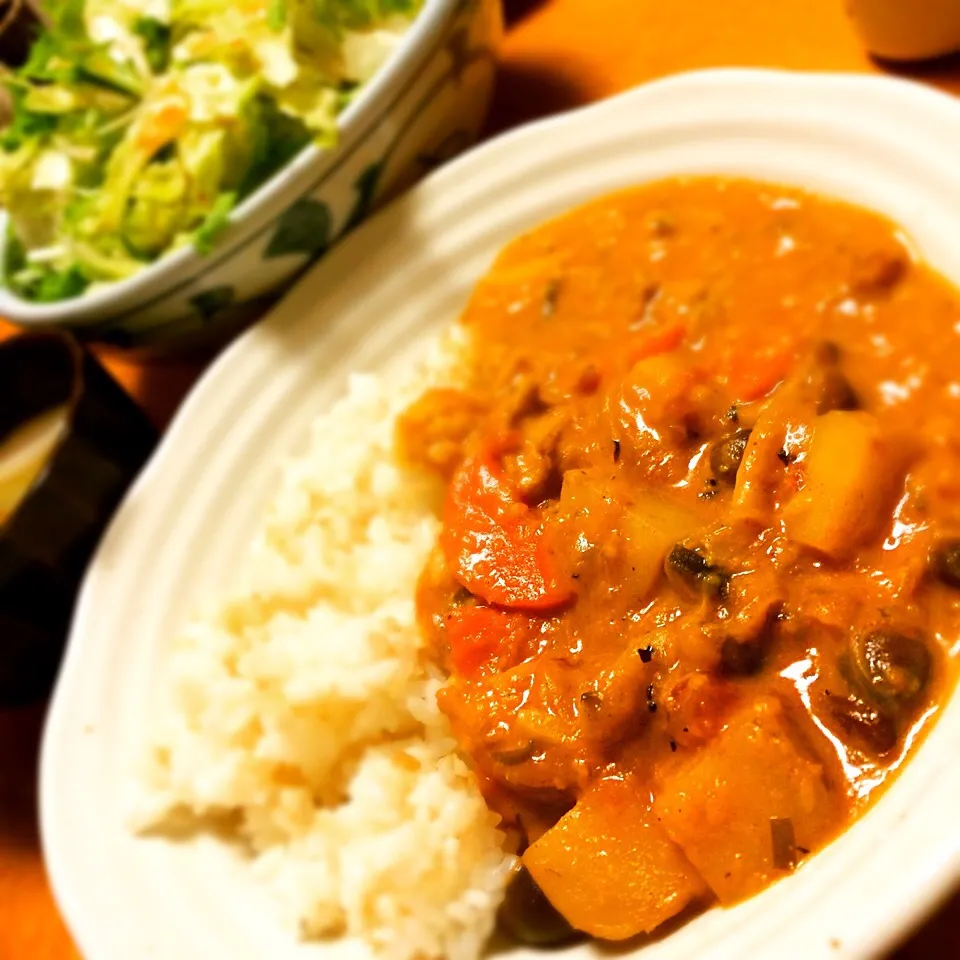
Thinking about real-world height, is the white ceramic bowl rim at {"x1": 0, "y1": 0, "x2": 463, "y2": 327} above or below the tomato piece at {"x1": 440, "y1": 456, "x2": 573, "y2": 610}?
above

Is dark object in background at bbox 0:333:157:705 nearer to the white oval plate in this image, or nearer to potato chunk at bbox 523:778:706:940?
the white oval plate

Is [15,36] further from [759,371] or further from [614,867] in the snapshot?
[614,867]

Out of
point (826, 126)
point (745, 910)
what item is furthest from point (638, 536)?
point (826, 126)

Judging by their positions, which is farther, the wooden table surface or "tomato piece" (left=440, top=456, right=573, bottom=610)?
the wooden table surface

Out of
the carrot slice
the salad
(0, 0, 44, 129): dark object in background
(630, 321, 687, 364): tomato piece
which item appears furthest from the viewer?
(0, 0, 44, 129): dark object in background

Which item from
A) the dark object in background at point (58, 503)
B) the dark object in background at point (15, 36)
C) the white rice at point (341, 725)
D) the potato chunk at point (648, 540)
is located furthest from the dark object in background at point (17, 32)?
the potato chunk at point (648, 540)

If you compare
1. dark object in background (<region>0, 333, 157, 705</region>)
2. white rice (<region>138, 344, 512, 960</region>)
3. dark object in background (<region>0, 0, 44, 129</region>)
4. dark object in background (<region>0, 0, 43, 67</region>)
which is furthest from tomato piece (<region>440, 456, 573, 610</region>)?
dark object in background (<region>0, 0, 43, 67</region>)

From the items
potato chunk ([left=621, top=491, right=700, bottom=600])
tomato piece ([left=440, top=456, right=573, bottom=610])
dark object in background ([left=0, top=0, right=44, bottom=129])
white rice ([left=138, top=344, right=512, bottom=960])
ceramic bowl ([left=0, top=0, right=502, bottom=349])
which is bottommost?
white rice ([left=138, top=344, right=512, bottom=960])

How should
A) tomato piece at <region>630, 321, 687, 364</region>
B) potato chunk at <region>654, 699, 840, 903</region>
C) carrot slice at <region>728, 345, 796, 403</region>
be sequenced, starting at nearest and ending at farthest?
1. potato chunk at <region>654, 699, 840, 903</region>
2. carrot slice at <region>728, 345, 796, 403</region>
3. tomato piece at <region>630, 321, 687, 364</region>

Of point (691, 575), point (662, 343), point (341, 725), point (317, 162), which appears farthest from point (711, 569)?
point (317, 162)
